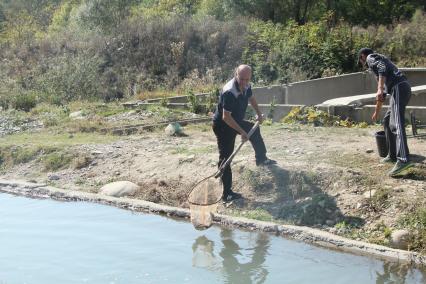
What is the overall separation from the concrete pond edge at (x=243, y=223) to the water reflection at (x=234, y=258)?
0.20 metres

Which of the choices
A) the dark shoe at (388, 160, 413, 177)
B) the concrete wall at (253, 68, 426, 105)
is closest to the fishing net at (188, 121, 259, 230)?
the dark shoe at (388, 160, 413, 177)

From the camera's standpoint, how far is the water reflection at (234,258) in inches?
280

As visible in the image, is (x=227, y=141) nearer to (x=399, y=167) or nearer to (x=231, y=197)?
(x=231, y=197)

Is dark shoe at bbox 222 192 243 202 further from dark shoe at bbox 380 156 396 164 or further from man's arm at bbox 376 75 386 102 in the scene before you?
man's arm at bbox 376 75 386 102

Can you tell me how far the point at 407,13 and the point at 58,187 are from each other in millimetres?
24316

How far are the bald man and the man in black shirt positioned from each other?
163 cm

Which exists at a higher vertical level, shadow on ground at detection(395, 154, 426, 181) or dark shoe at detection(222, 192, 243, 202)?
shadow on ground at detection(395, 154, 426, 181)

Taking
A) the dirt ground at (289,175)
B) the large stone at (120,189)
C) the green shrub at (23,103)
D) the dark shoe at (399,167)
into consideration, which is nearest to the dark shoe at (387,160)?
the dirt ground at (289,175)

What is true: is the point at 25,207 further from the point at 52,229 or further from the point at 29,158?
the point at 29,158

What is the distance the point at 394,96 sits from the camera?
29.0 ft

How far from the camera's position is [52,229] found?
8.95 m

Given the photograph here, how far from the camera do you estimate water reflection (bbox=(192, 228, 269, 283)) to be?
7.11m

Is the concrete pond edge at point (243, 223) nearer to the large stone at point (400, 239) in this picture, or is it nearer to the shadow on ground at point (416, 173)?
the large stone at point (400, 239)

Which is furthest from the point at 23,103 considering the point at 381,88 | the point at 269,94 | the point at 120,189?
the point at 381,88
